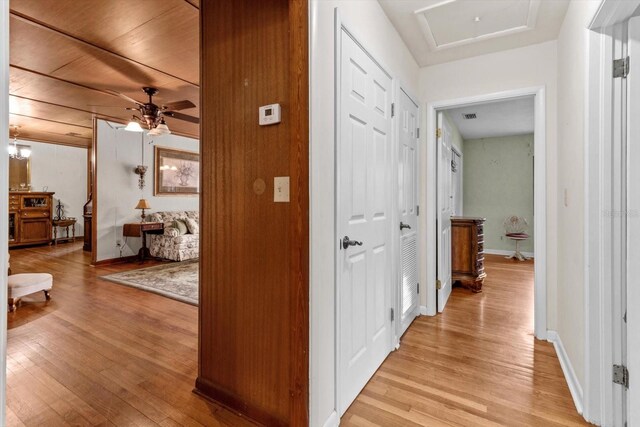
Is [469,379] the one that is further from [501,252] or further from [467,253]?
[501,252]

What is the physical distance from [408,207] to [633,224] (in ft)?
5.03

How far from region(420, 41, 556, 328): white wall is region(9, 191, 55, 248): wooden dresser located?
332 inches

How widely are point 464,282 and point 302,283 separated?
11.0 feet

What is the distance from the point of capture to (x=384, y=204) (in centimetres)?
229

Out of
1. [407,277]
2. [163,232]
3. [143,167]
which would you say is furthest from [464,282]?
[143,167]

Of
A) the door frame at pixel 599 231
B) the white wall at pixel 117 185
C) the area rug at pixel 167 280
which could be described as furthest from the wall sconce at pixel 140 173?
the door frame at pixel 599 231

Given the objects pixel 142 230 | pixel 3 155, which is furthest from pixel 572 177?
pixel 142 230

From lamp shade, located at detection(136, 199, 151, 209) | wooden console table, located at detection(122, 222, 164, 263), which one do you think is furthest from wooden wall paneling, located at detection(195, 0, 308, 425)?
lamp shade, located at detection(136, 199, 151, 209)

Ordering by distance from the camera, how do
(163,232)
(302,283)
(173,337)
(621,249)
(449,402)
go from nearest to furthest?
(302,283) < (621,249) < (449,402) < (173,337) < (163,232)

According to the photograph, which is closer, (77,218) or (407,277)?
(407,277)

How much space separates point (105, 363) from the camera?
2268 millimetres

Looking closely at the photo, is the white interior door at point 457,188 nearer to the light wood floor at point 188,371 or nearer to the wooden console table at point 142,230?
the light wood floor at point 188,371

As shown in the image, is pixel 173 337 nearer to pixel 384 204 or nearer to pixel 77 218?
pixel 384 204

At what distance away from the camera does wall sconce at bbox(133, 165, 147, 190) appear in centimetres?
613
